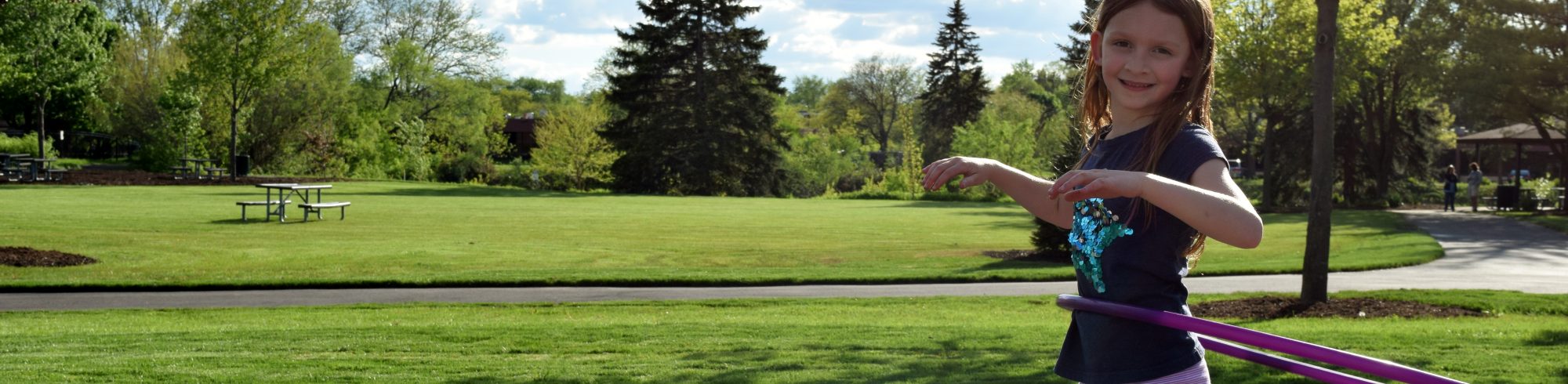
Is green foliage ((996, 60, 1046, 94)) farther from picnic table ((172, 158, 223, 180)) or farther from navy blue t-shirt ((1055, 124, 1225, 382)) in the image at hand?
navy blue t-shirt ((1055, 124, 1225, 382))

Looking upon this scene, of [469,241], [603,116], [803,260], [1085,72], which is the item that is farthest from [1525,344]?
[603,116]

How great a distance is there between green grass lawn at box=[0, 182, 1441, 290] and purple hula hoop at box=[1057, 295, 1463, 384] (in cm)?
1489

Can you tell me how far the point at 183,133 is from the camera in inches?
2058

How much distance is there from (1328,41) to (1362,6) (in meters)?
33.8

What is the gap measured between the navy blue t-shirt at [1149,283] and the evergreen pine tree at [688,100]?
5596cm

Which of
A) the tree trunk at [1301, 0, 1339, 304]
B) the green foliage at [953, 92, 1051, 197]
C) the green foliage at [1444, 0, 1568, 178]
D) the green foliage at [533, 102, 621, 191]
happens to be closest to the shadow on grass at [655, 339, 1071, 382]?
the tree trunk at [1301, 0, 1339, 304]

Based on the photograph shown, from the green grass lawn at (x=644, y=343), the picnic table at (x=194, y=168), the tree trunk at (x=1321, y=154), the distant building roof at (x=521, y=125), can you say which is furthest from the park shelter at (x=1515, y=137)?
the distant building roof at (x=521, y=125)

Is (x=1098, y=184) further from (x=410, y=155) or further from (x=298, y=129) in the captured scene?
(x=410, y=155)

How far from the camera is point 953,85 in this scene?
78250 mm

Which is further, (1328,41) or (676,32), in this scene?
(676,32)

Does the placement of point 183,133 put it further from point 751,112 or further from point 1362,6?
point 1362,6

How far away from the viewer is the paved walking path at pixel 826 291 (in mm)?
15086

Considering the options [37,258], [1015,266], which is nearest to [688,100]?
[1015,266]

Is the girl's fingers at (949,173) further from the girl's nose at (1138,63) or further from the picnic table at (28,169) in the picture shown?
the picnic table at (28,169)
